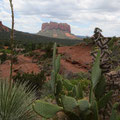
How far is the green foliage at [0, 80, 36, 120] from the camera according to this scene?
377cm

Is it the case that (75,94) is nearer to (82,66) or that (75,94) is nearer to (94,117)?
(94,117)

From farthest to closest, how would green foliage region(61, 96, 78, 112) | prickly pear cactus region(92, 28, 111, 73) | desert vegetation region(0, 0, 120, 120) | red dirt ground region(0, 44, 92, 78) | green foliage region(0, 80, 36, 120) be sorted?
red dirt ground region(0, 44, 92, 78)
green foliage region(0, 80, 36, 120)
prickly pear cactus region(92, 28, 111, 73)
desert vegetation region(0, 0, 120, 120)
green foliage region(61, 96, 78, 112)

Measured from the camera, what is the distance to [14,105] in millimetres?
3834

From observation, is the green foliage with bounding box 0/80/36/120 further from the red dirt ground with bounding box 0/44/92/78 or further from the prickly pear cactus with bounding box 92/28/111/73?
the red dirt ground with bounding box 0/44/92/78

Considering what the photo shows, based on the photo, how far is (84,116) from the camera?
8.39 feet

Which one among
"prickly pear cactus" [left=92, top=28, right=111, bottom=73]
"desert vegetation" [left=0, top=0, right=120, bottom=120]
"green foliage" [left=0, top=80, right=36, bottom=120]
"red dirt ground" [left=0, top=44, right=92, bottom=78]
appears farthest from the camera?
"red dirt ground" [left=0, top=44, right=92, bottom=78]

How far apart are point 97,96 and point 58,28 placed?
594 feet

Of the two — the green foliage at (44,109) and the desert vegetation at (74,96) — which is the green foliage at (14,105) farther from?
the green foliage at (44,109)

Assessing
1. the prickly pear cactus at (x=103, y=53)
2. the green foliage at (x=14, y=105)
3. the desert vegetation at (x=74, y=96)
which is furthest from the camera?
the green foliage at (x=14, y=105)

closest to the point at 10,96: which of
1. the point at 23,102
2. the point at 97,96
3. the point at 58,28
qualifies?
the point at 23,102

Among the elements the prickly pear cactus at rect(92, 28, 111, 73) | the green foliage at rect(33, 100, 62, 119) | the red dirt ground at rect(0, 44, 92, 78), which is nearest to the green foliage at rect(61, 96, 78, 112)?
the green foliage at rect(33, 100, 62, 119)

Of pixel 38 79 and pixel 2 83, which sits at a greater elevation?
pixel 2 83

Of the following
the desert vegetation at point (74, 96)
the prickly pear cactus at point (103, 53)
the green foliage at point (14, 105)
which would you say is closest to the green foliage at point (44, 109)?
the desert vegetation at point (74, 96)

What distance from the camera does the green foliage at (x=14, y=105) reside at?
3.77 m
